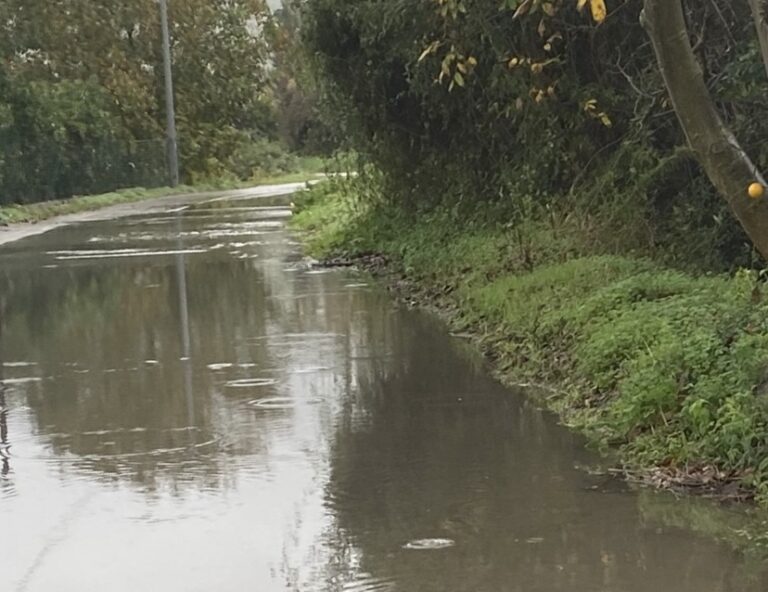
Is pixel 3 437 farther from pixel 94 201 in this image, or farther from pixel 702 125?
pixel 94 201

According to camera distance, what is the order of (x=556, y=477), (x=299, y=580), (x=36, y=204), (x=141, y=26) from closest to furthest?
1. (x=299, y=580)
2. (x=556, y=477)
3. (x=36, y=204)
4. (x=141, y=26)

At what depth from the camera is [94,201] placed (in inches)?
1574

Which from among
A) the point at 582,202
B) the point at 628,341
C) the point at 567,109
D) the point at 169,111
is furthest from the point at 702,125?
the point at 169,111

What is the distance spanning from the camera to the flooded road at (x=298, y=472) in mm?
5840

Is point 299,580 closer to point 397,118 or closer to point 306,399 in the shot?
point 306,399

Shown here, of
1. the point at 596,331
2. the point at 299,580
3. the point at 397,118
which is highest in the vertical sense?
the point at 397,118

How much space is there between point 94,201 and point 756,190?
35.0 m

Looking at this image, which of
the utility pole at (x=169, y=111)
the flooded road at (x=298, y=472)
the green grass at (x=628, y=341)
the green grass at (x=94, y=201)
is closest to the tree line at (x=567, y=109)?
the green grass at (x=628, y=341)

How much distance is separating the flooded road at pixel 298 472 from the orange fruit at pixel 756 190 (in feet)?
5.70

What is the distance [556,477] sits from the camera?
7.25 meters

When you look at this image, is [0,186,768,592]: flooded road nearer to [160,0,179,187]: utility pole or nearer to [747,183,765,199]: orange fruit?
[747,183,765,199]: orange fruit

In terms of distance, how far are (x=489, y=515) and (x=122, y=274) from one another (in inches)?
497

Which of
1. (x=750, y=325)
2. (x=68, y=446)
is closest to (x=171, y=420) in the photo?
(x=68, y=446)

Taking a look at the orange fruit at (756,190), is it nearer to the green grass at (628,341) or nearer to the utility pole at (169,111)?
the green grass at (628,341)
